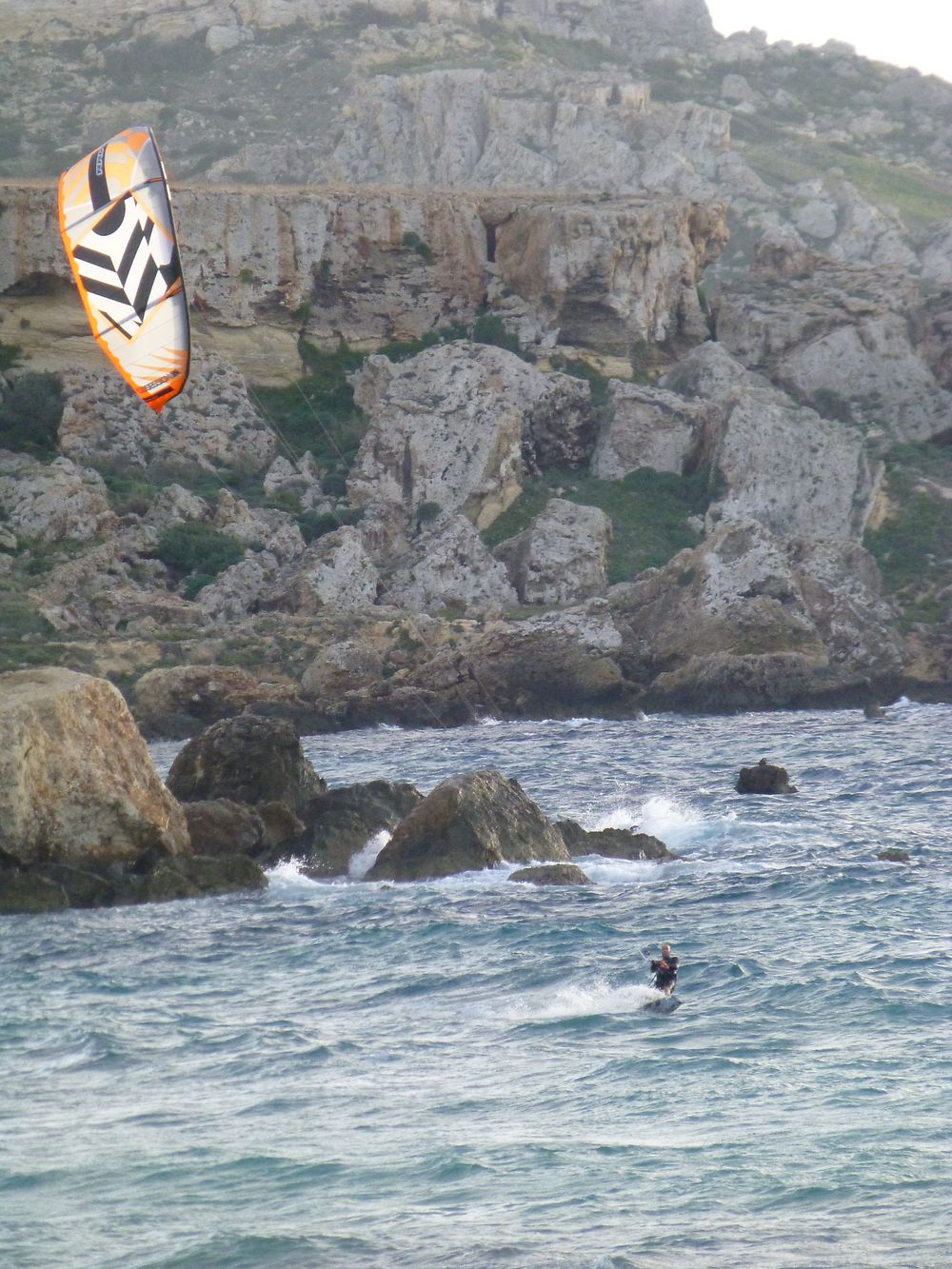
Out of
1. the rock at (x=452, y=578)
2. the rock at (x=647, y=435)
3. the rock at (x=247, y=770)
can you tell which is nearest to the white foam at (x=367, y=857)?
the rock at (x=247, y=770)

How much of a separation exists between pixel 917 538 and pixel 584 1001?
123ft

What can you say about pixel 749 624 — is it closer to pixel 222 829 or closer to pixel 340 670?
pixel 340 670

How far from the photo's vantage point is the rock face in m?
20.9

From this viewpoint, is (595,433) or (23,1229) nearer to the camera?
(23,1229)

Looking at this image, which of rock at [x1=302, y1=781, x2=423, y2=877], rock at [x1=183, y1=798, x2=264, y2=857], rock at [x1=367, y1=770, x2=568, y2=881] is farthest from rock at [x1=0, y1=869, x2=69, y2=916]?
rock at [x1=367, y1=770, x2=568, y2=881]

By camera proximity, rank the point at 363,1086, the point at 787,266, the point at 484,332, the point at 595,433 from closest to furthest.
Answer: the point at 363,1086
the point at 595,433
the point at 484,332
the point at 787,266

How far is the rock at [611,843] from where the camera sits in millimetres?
24344

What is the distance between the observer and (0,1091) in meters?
14.9

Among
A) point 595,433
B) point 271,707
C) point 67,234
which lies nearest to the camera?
point 67,234

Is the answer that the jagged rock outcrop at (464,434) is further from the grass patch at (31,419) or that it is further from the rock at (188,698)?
the rock at (188,698)

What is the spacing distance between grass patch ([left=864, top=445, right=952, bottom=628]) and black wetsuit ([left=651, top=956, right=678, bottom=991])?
1258 inches

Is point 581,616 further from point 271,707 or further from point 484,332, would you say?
point 484,332

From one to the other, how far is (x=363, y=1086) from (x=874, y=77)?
141m

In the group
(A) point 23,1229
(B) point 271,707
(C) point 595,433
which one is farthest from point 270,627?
(A) point 23,1229
